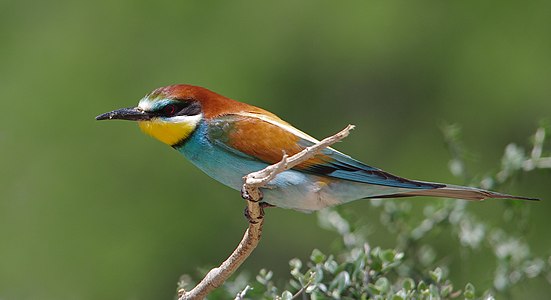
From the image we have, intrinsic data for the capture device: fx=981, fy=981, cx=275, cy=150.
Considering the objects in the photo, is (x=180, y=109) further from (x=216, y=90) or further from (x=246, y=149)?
(x=216, y=90)

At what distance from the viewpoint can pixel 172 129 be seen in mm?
2320

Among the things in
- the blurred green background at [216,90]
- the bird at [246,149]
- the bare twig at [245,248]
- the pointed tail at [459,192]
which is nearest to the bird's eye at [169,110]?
the bird at [246,149]

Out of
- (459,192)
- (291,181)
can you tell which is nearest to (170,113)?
(291,181)

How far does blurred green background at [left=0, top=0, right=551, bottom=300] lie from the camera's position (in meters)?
4.80

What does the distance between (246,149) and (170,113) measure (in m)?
0.20

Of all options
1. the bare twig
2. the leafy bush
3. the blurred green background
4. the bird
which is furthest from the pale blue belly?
the blurred green background

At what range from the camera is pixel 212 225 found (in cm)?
505

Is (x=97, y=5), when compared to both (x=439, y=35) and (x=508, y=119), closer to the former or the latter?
(x=439, y=35)

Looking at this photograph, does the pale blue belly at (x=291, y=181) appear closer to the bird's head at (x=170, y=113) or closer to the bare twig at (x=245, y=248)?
the bird's head at (x=170, y=113)

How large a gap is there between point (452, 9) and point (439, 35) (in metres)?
0.18

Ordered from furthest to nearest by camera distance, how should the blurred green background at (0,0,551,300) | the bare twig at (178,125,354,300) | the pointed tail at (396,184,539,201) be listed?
the blurred green background at (0,0,551,300) < the pointed tail at (396,184,539,201) < the bare twig at (178,125,354,300)

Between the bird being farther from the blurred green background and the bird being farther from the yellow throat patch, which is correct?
the blurred green background

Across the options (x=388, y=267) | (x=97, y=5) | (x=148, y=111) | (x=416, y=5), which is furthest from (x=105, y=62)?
(x=388, y=267)

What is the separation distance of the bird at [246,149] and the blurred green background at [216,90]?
2145 mm
